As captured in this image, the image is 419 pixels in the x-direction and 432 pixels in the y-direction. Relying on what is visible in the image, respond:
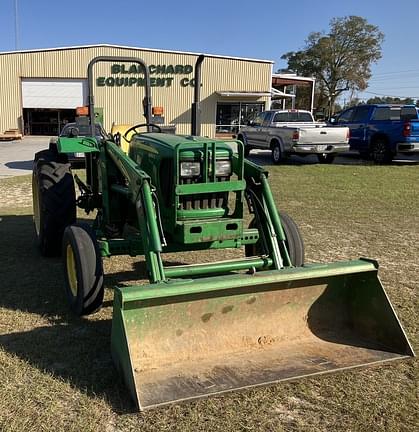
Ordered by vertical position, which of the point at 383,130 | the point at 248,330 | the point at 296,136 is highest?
the point at 383,130

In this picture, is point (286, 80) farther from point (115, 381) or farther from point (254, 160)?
point (115, 381)

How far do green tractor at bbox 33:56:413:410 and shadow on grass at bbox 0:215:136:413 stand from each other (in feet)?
0.45

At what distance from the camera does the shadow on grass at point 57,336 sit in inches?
126

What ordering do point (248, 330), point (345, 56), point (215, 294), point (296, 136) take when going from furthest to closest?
point (345, 56), point (296, 136), point (248, 330), point (215, 294)

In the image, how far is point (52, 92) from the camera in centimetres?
2969

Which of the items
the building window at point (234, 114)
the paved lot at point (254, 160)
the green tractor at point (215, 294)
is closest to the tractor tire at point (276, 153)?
the paved lot at point (254, 160)

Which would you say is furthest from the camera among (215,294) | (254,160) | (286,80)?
(286,80)

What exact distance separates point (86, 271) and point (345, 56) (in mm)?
59057

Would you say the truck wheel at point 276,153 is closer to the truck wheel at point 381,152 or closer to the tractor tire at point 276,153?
the tractor tire at point 276,153

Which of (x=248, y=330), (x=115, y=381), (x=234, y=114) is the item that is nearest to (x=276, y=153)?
(x=248, y=330)

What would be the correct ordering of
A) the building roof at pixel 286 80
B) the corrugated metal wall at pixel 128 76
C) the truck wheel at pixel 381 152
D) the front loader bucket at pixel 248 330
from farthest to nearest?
the building roof at pixel 286 80 < the corrugated metal wall at pixel 128 76 < the truck wheel at pixel 381 152 < the front loader bucket at pixel 248 330

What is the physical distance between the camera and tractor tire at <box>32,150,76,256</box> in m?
5.30

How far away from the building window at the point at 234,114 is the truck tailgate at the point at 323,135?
55.1ft

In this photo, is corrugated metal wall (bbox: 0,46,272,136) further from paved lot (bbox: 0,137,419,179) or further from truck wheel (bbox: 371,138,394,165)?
truck wheel (bbox: 371,138,394,165)
